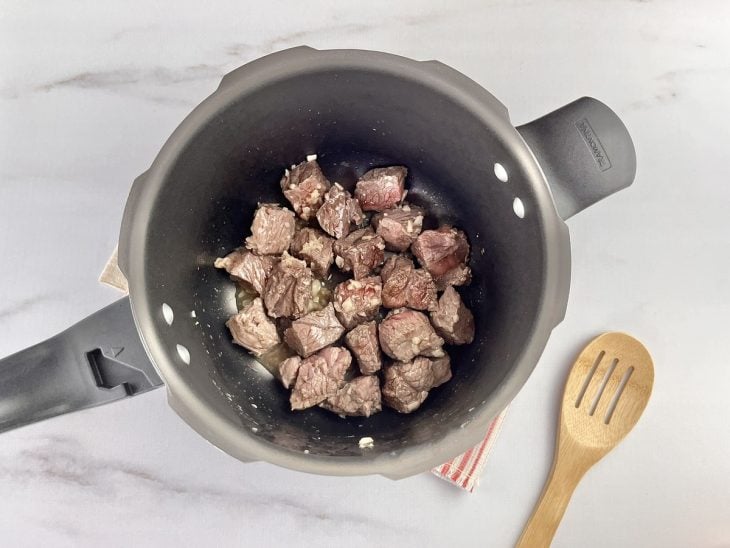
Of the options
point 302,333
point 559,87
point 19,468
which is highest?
point 559,87

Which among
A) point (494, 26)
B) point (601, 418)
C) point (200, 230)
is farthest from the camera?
point (494, 26)

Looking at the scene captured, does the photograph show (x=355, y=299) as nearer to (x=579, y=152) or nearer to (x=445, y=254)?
(x=445, y=254)

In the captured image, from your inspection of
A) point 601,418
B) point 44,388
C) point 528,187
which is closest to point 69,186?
point 44,388

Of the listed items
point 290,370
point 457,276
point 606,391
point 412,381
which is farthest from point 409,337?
point 606,391

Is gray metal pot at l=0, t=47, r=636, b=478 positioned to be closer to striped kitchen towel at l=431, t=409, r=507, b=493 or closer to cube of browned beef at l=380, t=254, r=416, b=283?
cube of browned beef at l=380, t=254, r=416, b=283

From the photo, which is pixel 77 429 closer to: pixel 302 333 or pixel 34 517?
pixel 34 517

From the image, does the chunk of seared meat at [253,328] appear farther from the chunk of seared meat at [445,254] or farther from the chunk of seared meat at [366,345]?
the chunk of seared meat at [445,254]
